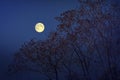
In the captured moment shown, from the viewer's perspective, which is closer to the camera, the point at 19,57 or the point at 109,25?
the point at 109,25

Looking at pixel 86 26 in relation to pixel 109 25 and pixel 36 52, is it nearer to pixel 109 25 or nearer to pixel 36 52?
pixel 109 25

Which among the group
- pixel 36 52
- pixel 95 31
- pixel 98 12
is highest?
pixel 98 12

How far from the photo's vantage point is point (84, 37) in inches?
454

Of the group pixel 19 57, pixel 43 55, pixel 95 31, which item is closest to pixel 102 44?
pixel 95 31

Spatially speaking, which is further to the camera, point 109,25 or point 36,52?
point 36,52

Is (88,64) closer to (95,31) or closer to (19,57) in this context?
(95,31)

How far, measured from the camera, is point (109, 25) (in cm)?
1134

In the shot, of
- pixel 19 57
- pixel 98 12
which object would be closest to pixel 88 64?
pixel 98 12

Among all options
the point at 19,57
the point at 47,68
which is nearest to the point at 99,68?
the point at 47,68

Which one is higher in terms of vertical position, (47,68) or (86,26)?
(86,26)

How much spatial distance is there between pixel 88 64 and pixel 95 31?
4.81 ft

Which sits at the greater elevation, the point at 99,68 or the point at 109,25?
the point at 109,25

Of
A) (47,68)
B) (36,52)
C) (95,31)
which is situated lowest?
(47,68)

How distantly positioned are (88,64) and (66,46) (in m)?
1.23
